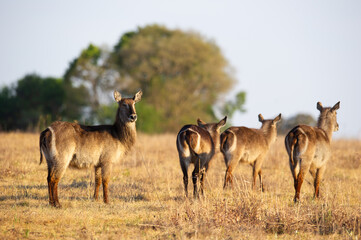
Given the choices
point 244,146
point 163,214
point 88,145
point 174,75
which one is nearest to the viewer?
point 163,214

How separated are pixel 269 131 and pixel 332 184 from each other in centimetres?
181

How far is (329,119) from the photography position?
9406mm

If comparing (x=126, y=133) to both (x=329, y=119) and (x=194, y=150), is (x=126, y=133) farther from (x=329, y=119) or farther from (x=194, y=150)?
(x=329, y=119)

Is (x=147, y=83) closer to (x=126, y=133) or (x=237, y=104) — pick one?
(x=237, y=104)

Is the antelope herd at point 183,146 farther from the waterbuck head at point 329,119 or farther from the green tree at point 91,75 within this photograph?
the green tree at point 91,75

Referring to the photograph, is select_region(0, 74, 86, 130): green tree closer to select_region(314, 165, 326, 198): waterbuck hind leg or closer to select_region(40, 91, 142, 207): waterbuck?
select_region(40, 91, 142, 207): waterbuck

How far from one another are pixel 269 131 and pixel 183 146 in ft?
9.54

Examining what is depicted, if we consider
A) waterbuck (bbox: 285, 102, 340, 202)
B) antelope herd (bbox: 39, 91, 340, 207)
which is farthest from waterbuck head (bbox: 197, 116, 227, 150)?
waterbuck (bbox: 285, 102, 340, 202)

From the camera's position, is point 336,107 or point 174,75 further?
point 174,75

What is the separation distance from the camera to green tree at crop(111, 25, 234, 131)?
32938mm

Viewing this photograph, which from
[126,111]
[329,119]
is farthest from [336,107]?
[126,111]

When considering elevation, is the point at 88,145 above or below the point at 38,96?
below

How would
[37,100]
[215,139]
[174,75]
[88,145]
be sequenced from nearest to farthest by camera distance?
1. [88,145]
2. [215,139]
3. [37,100]
4. [174,75]

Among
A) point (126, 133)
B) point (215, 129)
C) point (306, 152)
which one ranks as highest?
point (215, 129)
